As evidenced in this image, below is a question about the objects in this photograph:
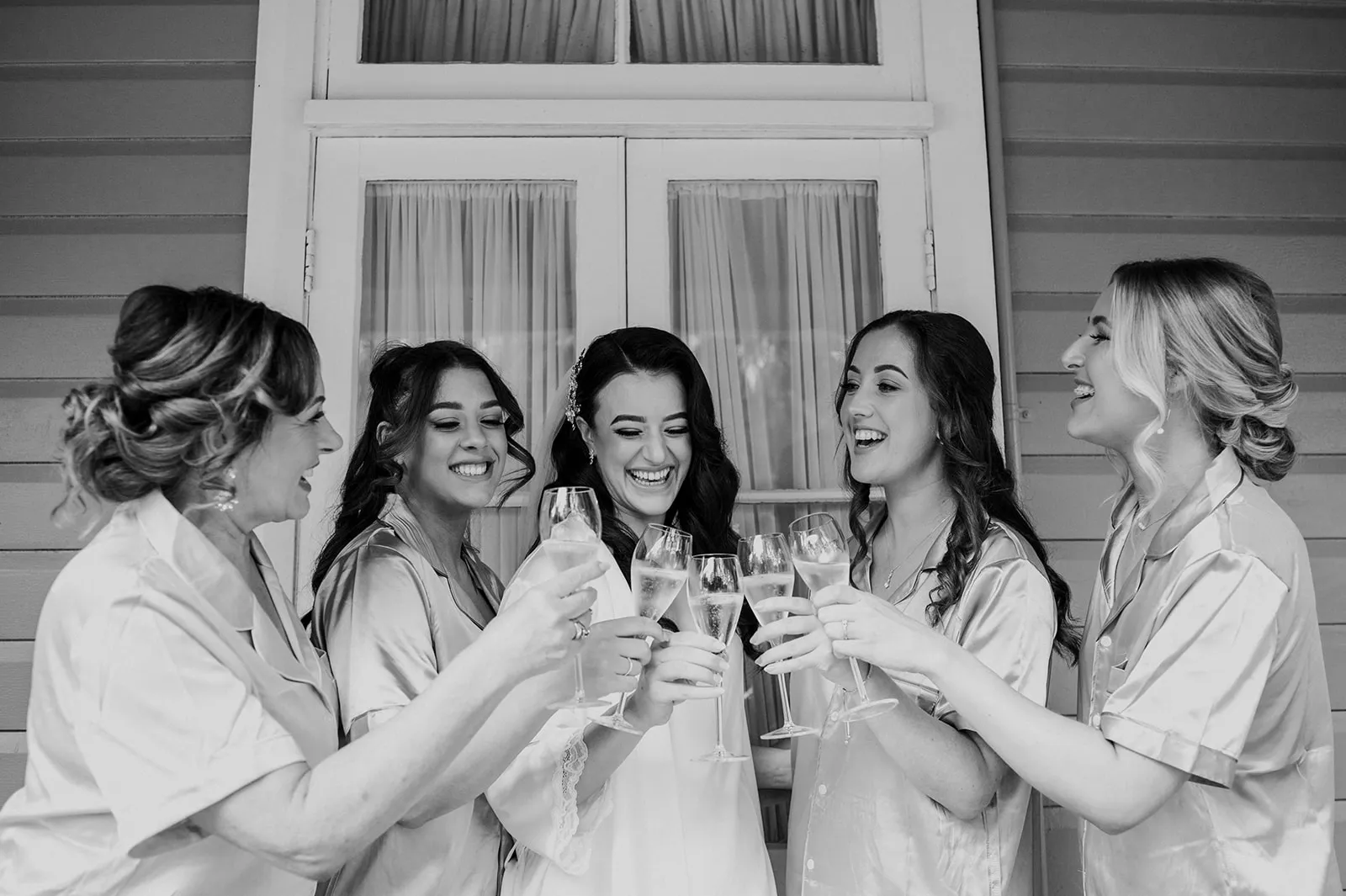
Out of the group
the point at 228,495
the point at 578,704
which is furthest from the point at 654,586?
the point at 228,495

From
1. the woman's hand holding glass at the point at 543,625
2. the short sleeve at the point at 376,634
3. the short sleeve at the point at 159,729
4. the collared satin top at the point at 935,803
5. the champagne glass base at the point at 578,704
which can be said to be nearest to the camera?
the short sleeve at the point at 159,729

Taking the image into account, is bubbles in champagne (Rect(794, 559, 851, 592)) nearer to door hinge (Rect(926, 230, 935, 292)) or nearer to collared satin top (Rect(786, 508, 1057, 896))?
collared satin top (Rect(786, 508, 1057, 896))

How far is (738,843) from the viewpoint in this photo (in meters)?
2.17

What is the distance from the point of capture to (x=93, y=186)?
301 centimetres

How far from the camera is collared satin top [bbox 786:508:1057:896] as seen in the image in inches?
81.3

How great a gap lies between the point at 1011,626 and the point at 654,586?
0.71 m

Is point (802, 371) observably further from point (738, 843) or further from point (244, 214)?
point (244, 214)

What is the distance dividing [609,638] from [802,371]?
1343mm

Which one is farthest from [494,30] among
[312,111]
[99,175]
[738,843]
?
[738,843]

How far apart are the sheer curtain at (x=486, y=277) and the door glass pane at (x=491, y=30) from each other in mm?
369

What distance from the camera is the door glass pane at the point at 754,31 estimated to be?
3.10 meters

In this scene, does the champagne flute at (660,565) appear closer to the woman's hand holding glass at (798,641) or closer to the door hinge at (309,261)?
the woman's hand holding glass at (798,641)

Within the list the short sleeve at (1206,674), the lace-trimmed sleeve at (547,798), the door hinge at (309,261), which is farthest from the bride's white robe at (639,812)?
the door hinge at (309,261)

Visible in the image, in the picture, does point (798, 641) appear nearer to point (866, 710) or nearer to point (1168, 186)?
point (866, 710)
